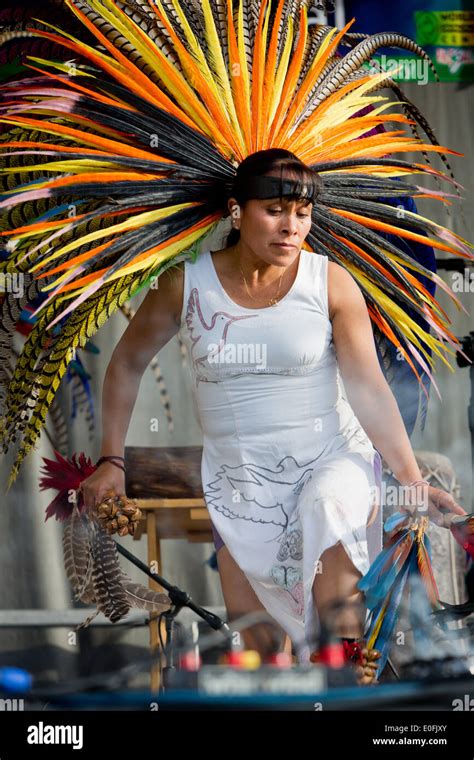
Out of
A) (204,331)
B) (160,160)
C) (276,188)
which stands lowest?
(204,331)

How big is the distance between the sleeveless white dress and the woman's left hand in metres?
0.11

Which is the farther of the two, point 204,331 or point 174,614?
point 174,614

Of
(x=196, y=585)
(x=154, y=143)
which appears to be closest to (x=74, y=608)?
(x=196, y=585)

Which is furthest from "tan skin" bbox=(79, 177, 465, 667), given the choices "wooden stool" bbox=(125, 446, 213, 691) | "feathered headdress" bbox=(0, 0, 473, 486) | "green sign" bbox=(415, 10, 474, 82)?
"green sign" bbox=(415, 10, 474, 82)

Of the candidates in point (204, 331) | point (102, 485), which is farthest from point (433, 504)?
point (102, 485)

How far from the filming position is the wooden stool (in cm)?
379

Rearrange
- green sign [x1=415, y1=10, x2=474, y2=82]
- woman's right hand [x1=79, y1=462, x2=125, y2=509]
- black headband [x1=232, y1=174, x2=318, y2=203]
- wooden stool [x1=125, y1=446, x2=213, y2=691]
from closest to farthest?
black headband [x1=232, y1=174, x2=318, y2=203] → woman's right hand [x1=79, y1=462, x2=125, y2=509] → green sign [x1=415, y1=10, x2=474, y2=82] → wooden stool [x1=125, y1=446, x2=213, y2=691]

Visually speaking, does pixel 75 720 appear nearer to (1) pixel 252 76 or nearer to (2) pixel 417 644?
(2) pixel 417 644

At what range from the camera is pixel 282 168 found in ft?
9.47

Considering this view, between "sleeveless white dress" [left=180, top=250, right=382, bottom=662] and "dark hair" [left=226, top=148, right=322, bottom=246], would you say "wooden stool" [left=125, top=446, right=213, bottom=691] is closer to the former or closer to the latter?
"sleeveless white dress" [left=180, top=250, right=382, bottom=662]

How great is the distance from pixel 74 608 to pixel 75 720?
1.17 m

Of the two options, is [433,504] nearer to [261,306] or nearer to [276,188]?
[261,306]

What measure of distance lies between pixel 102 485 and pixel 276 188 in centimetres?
90

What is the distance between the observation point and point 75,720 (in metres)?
2.90
